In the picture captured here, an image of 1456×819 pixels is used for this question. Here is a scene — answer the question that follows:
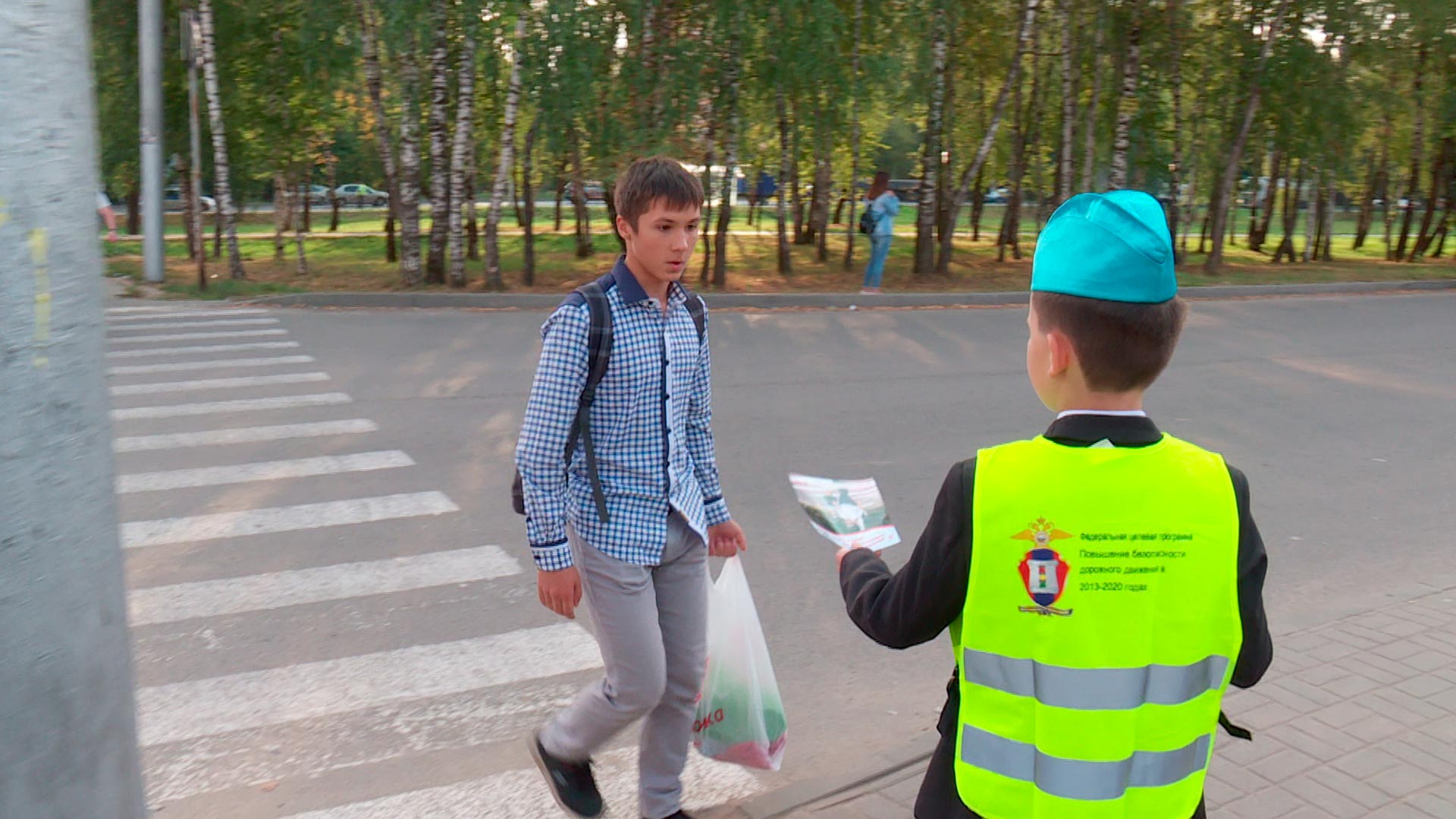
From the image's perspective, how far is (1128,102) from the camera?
21328mm

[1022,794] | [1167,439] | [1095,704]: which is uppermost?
[1167,439]

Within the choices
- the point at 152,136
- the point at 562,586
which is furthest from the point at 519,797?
the point at 152,136

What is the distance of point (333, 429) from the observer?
900cm

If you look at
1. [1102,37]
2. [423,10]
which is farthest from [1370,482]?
[1102,37]

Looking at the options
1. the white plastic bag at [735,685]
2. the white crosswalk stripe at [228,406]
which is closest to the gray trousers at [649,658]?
the white plastic bag at [735,685]

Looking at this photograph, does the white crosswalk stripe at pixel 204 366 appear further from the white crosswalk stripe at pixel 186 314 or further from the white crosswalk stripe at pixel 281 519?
the white crosswalk stripe at pixel 281 519

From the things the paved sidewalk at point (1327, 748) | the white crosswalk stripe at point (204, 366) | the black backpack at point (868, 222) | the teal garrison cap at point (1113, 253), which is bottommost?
the paved sidewalk at point (1327, 748)

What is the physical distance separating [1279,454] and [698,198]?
22.4ft

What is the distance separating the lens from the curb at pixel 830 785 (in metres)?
3.71

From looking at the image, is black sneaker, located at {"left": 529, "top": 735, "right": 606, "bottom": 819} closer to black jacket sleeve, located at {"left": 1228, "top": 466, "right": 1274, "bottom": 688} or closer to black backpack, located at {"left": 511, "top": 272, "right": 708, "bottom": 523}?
black backpack, located at {"left": 511, "top": 272, "right": 708, "bottom": 523}

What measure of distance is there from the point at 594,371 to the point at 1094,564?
1634 mm

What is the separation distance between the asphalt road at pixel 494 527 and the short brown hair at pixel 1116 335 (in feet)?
8.11

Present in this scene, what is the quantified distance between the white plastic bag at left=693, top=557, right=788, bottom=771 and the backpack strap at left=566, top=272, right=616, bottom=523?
57cm

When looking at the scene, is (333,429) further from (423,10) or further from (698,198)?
(423,10)
